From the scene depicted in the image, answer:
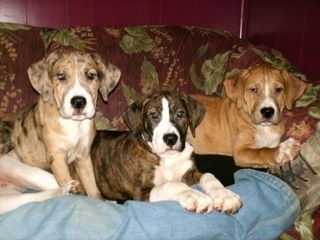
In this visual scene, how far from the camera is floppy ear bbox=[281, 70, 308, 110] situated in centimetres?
340

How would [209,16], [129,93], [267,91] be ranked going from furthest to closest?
[209,16]
[129,93]
[267,91]

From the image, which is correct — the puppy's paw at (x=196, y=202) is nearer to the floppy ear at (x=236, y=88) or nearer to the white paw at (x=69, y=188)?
the white paw at (x=69, y=188)

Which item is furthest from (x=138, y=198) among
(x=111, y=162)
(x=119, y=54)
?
(x=119, y=54)

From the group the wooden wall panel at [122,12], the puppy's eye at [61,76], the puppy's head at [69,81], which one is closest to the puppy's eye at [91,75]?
the puppy's head at [69,81]

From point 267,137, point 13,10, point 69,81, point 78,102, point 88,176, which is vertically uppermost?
point 13,10

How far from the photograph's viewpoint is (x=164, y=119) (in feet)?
9.73

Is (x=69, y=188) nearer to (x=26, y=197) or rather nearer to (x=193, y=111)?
(x=26, y=197)

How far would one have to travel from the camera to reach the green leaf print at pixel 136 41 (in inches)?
151

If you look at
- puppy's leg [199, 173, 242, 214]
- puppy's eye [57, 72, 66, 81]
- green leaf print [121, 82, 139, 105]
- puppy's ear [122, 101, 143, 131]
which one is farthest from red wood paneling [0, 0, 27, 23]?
puppy's leg [199, 173, 242, 214]

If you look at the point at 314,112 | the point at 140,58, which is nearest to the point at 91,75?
the point at 140,58

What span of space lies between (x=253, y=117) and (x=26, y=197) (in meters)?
1.69

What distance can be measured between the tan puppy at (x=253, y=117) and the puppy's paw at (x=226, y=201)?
0.76m

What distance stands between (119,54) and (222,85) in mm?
891

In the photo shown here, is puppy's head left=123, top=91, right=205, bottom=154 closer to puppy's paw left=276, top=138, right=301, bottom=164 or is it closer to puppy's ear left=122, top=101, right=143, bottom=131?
puppy's ear left=122, top=101, right=143, bottom=131
